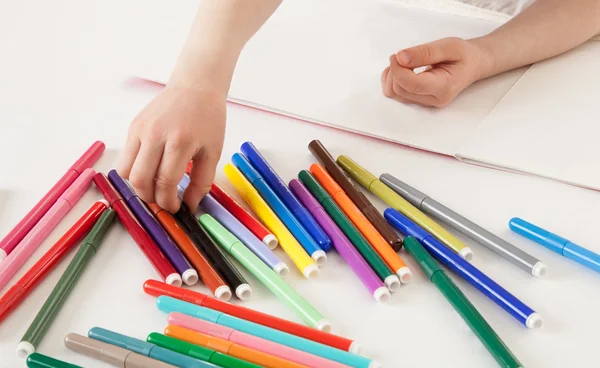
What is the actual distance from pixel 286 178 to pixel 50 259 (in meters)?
0.21

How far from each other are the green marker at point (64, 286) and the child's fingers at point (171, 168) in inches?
2.1

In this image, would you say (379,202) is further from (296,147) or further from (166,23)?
(166,23)

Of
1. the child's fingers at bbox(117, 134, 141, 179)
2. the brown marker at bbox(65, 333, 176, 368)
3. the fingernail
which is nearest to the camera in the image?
the brown marker at bbox(65, 333, 176, 368)

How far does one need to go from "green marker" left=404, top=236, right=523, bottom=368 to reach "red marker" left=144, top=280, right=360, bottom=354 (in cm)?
8

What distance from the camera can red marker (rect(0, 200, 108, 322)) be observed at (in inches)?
19.7

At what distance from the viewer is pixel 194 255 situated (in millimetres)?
535

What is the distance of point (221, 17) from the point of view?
633 mm

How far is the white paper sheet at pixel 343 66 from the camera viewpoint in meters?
0.69

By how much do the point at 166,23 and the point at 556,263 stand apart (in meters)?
0.53

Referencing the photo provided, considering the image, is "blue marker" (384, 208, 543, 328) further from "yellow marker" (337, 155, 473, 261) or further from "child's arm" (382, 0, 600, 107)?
"child's arm" (382, 0, 600, 107)

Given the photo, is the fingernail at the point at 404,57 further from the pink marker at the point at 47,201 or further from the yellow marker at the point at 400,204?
the pink marker at the point at 47,201

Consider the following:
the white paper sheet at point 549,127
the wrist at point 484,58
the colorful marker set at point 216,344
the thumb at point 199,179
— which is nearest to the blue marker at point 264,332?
the colorful marker set at point 216,344

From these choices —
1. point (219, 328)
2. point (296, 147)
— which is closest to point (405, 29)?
point (296, 147)

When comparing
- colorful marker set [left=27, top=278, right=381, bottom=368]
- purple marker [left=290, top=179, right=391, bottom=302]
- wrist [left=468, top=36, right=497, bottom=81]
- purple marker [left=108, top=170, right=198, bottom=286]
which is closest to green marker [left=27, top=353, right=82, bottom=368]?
colorful marker set [left=27, top=278, right=381, bottom=368]
